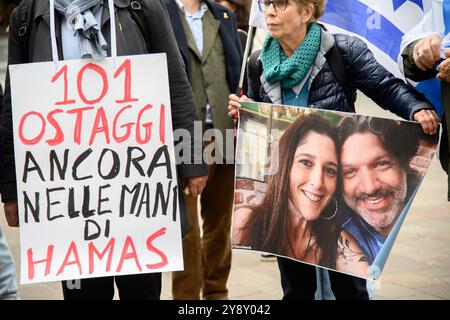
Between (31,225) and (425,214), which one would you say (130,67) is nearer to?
(31,225)

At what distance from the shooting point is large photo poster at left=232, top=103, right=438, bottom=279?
353 centimetres

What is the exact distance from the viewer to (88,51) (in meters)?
3.54

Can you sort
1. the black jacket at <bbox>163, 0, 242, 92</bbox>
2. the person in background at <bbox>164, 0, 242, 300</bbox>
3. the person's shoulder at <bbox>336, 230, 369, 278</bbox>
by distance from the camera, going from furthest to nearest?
the black jacket at <bbox>163, 0, 242, 92</bbox>
the person in background at <bbox>164, 0, 242, 300</bbox>
the person's shoulder at <bbox>336, 230, 369, 278</bbox>

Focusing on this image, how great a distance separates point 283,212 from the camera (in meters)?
3.80

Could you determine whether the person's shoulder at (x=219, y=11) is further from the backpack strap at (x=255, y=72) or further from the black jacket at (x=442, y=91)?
the black jacket at (x=442, y=91)

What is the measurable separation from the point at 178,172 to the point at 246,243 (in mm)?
440

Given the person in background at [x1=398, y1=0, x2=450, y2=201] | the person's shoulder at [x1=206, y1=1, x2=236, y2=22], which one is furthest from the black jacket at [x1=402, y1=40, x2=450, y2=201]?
the person's shoulder at [x1=206, y1=1, x2=236, y2=22]

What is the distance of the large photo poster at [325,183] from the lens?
3.53 m

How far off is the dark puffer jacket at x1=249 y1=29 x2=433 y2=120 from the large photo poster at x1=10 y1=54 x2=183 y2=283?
2.05 feet

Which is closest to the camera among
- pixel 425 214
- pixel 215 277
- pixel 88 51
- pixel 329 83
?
pixel 88 51

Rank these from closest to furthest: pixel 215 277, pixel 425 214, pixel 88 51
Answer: pixel 88 51, pixel 215 277, pixel 425 214

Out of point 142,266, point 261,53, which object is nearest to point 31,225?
point 142,266

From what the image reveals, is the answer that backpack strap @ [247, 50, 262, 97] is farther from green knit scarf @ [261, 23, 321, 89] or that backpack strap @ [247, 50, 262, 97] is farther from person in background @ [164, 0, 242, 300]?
person in background @ [164, 0, 242, 300]

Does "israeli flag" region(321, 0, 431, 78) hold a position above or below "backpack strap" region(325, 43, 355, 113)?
above
